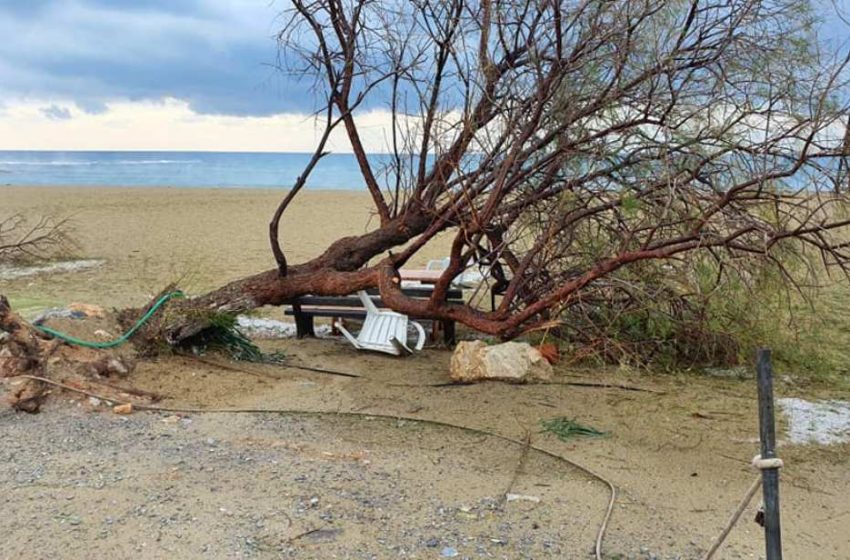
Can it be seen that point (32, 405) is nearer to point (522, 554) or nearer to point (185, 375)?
point (185, 375)

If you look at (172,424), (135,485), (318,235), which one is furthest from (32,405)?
(318,235)

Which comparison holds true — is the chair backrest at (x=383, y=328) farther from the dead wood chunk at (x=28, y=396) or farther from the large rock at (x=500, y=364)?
the dead wood chunk at (x=28, y=396)

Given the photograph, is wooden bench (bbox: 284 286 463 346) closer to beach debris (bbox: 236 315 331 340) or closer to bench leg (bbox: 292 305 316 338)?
bench leg (bbox: 292 305 316 338)

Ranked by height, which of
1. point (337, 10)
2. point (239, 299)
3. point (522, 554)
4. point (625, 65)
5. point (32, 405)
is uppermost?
point (337, 10)

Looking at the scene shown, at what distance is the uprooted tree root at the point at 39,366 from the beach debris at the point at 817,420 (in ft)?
12.7

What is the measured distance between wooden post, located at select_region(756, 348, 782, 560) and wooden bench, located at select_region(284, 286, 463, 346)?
408cm

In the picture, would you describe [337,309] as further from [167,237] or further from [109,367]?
[167,237]

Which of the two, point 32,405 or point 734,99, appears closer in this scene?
point 32,405

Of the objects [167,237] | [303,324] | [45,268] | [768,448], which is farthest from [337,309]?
[167,237]

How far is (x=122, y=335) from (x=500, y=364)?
2744mm

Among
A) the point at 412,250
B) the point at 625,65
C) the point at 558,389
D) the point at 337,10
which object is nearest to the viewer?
the point at 625,65

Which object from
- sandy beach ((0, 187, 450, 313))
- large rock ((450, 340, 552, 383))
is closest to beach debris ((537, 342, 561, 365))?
large rock ((450, 340, 552, 383))

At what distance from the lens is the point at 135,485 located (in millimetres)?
3521

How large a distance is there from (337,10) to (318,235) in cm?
894
